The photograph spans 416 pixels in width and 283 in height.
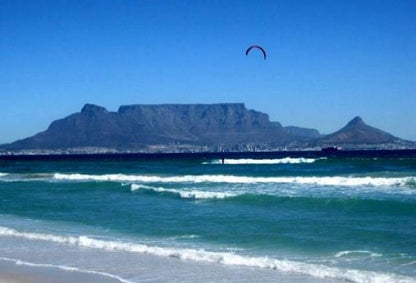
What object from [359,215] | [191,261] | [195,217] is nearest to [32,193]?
[195,217]

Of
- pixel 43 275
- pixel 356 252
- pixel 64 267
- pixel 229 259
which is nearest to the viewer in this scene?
pixel 43 275

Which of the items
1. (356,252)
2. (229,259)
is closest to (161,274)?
(229,259)

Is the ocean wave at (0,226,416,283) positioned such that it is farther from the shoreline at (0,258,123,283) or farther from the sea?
the shoreline at (0,258,123,283)

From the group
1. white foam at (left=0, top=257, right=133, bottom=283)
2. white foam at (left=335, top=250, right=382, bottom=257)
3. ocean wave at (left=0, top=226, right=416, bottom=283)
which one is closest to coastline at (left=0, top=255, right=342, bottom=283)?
white foam at (left=0, top=257, right=133, bottom=283)

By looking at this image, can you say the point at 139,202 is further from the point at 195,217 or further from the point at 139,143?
the point at 139,143

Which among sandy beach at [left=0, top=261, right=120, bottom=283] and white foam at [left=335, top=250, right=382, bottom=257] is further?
white foam at [left=335, top=250, right=382, bottom=257]

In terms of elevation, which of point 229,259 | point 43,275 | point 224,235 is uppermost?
point 224,235

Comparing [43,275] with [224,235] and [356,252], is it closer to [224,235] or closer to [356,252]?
[224,235]

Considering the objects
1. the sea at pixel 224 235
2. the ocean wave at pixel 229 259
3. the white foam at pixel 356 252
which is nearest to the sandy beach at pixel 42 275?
the sea at pixel 224 235

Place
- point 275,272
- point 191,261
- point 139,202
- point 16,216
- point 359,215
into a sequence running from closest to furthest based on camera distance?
1. point 275,272
2. point 191,261
3. point 359,215
4. point 16,216
5. point 139,202
